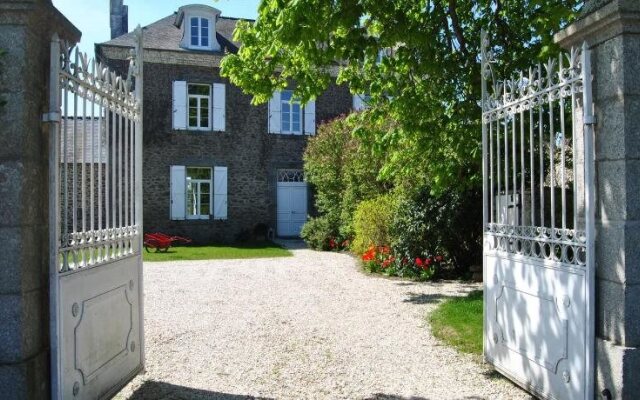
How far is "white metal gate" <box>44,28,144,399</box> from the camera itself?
2.93 metres

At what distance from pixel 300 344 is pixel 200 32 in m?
13.9

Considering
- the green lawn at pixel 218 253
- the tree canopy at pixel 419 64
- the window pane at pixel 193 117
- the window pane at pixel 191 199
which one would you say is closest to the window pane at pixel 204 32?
the window pane at pixel 193 117

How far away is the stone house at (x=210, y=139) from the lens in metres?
16.4

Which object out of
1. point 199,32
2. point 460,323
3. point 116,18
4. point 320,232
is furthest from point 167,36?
point 460,323

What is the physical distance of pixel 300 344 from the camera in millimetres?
5203

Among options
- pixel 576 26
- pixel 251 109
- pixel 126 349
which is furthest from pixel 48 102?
pixel 251 109

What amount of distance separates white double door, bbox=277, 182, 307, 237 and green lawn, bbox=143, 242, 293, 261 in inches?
86.3

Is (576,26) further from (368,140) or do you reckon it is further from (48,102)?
(368,140)

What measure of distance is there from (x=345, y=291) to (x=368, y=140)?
2246 millimetres

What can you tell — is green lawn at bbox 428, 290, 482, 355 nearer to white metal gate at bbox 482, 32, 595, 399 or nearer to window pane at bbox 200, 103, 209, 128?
white metal gate at bbox 482, 32, 595, 399

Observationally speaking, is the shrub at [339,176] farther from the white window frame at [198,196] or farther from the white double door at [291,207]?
the white window frame at [198,196]

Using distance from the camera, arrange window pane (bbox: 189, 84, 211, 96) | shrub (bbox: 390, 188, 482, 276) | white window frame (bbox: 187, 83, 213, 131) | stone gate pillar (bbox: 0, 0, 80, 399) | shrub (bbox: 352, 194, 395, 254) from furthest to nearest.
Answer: window pane (bbox: 189, 84, 211, 96)
white window frame (bbox: 187, 83, 213, 131)
shrub (bbox: 352, 194, 395, 254)
shrub (bbox: 390, 188, 482, 276)
stone gate pillar (bbox: 0, 0, 80, 399)

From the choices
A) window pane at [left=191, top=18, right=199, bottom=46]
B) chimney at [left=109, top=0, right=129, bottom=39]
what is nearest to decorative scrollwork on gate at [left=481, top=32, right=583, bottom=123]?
window pane at [left=191, top=18, right=199, bottom=46]

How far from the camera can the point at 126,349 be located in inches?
152
